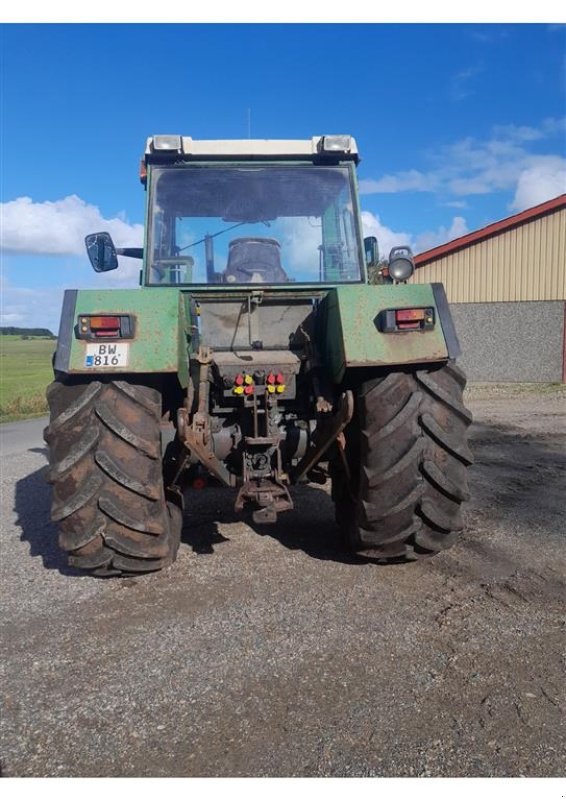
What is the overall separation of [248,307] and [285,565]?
175 cm

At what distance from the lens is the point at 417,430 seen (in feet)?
12.4

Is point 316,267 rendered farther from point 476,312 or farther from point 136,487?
point 476,312

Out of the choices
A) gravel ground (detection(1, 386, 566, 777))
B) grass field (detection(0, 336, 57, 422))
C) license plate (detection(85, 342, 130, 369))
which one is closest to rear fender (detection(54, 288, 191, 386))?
license plate (detection(85, 342, 130, 369))

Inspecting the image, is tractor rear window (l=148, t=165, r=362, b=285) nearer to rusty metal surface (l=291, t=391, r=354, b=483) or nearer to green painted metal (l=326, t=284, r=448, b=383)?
green painted metal (l=326, t=284, r=448, b=383)

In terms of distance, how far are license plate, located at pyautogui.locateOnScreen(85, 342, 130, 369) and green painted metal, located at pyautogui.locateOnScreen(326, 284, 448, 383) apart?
120 cm

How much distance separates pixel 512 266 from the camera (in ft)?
57.2

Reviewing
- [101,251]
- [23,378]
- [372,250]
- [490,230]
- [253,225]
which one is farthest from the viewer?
[23,378]

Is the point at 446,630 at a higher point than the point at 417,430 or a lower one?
lower

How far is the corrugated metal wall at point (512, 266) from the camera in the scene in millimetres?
17031

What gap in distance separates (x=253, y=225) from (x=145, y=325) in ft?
5.56

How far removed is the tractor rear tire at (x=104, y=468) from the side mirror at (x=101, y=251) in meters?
1.98

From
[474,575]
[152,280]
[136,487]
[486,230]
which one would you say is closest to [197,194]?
[152,280]

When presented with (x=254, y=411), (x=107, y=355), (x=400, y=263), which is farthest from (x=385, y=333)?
(x=107, y=355)

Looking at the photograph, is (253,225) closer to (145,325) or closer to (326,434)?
(145,325)
